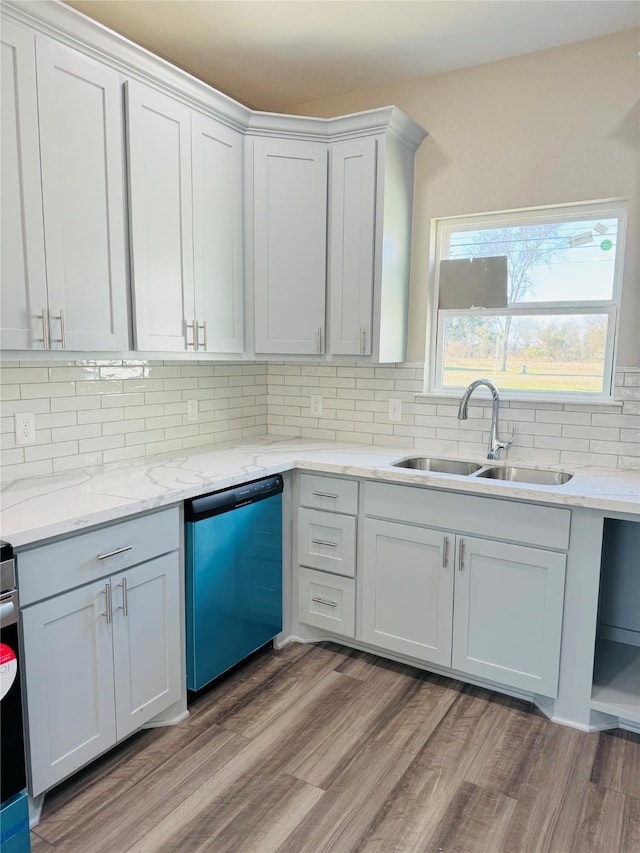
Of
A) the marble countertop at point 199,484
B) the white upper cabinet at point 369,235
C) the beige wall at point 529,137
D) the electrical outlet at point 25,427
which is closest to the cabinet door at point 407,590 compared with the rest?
the marble countertop at point 199,484

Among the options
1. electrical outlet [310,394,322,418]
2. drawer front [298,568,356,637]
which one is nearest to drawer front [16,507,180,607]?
drawer front [298,568,356,637]

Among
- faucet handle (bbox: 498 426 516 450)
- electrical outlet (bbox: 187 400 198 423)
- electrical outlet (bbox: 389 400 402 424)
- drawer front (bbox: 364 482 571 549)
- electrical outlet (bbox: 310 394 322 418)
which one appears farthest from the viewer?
electrical outlet (bbox: 310 394 322 418)

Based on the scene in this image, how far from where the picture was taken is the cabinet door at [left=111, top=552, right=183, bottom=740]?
1955 mm

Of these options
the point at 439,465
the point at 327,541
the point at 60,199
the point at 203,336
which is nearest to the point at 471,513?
the point at 439,465

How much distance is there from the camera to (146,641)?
2.05m

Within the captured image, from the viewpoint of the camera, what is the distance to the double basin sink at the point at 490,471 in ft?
8.45

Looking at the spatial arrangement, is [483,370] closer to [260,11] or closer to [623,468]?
[623,468]

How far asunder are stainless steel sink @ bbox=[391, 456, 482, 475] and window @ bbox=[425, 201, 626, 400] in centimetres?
39

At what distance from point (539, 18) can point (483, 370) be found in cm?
148

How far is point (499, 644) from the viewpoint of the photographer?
2346 millimetres

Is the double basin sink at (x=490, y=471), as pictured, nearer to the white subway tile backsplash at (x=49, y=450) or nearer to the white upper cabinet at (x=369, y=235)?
the white upper cabinet at (x=369, y=235)

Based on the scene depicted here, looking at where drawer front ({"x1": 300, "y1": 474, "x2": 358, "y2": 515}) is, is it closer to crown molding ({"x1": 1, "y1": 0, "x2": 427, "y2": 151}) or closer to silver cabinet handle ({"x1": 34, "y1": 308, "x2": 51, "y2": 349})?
silver cabinet handle ({"x1": 34, "y1": 308, "x2": 51, "y2": 349})

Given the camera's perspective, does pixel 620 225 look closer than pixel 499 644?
No

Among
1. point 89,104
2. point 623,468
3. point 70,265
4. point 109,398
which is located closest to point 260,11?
point 89,104
